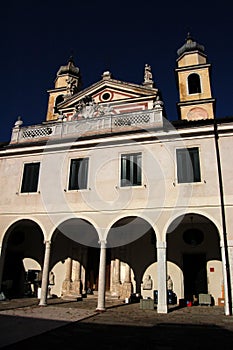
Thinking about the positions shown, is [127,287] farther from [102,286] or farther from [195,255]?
[195,255]

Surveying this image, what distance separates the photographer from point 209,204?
12812 millimetres

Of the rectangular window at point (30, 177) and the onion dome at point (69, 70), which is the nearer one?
the rectangular window at point (30, 177)

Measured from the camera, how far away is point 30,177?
1623 centimetres

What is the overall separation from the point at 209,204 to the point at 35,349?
9.09 m

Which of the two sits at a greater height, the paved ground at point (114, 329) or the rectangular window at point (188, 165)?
the rectangular window at point (188, 165)

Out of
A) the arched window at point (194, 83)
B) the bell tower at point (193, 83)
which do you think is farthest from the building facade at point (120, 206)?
the arched window at point (194, 83)

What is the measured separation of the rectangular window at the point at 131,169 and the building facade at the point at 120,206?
0.05m

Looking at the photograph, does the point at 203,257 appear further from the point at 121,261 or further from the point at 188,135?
the point at 188,135

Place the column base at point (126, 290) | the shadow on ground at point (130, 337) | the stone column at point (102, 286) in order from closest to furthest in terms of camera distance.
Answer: the shadow on ground at point (130, 337)
the stone column at point (102, 286)
the column base at point (126, 290)

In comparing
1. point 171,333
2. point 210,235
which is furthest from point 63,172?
point 171,333

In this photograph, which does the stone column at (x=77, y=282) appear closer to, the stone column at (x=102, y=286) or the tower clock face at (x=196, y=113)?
the stone column at (x=102, y=286)

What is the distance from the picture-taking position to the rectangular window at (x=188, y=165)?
13570 millimetres

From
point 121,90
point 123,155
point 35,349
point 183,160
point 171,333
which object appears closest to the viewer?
point 35,349

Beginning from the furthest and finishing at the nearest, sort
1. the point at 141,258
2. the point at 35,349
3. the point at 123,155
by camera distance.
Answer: the point at 141,258, the point at 123,155, the point at 35,349
